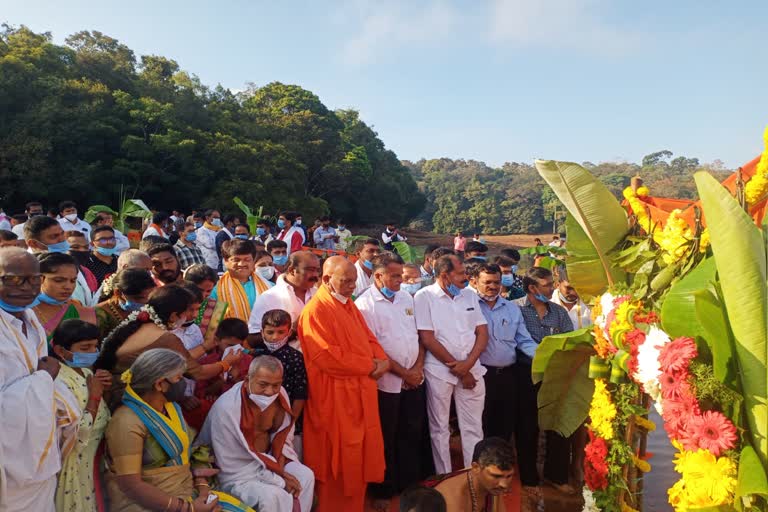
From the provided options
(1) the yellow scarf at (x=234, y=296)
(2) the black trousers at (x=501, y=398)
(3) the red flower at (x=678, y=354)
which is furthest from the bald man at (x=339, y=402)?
(3) the red flower at (x=678, y=354)

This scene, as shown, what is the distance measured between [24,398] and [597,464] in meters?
3.20

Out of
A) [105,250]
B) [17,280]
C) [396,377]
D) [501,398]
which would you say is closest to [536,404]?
[501,398]

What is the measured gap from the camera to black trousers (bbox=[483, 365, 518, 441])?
5027 mm

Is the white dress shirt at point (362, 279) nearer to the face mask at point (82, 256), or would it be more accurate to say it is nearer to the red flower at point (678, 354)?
the face mask at point (82, 256)

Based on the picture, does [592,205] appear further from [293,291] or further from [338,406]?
[293,291]

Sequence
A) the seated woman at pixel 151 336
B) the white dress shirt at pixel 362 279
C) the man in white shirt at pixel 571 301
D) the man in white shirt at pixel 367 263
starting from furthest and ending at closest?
the man in white shirt at pixel 367 263, the white dress shirt at pixel 362 279, the man in white shirt at pixel 571 301, the seated woman at pixel 151 336

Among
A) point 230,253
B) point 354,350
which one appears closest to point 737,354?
point 354,350

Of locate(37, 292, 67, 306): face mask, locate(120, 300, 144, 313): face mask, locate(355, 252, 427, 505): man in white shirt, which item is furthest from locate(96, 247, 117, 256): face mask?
locate(355, 252, 427, 505): man in white shirt

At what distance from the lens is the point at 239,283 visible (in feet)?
16.0

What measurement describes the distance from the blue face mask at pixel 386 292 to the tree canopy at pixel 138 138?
18.8 meters

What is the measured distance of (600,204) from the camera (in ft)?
11.3

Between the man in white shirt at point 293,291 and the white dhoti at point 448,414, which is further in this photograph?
the white dhoti at point 448,414

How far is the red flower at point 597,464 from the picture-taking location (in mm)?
3459

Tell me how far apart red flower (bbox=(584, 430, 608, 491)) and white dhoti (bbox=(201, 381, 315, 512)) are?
6.36 feet
